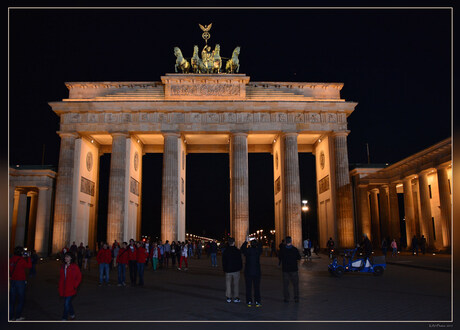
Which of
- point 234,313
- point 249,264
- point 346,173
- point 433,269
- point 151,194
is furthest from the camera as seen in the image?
point 151,194

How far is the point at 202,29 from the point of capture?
139ft

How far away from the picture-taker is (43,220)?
40.8 metres

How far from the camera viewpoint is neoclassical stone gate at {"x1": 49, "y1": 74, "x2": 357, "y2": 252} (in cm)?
3853

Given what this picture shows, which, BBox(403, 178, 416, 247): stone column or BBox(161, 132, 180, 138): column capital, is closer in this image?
BBox(403, 178, 416, 247): stone column

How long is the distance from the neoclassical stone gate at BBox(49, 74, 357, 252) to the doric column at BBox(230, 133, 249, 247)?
0.32 ft

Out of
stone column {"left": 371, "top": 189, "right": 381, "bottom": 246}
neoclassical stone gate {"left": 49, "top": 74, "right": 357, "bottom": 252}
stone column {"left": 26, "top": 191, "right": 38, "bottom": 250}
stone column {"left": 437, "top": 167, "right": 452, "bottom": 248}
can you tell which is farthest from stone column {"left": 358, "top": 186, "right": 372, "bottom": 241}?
stone column {"left": 26, "top": 191, "right": 38, "bottom": 250}

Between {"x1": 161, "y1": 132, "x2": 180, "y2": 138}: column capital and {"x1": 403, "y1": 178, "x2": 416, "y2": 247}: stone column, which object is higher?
{"x1": 161, "y1": 132, "x2": 180, "y2": 138}: column capital

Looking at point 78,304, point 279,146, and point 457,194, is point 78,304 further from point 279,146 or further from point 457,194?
point 279,146

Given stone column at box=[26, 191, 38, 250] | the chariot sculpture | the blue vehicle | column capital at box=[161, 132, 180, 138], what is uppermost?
the chariot sculpture

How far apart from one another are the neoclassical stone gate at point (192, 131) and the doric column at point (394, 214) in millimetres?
5792

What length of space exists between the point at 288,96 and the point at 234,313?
33.8 meters

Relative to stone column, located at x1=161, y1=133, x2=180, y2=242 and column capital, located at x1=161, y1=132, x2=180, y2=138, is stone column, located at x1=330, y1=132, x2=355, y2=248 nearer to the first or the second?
stone column, located at x1=161, y1=133, x2=180, y2=242

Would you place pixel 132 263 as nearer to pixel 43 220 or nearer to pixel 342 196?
pixel 342 196

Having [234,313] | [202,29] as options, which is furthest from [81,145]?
[234,313]
